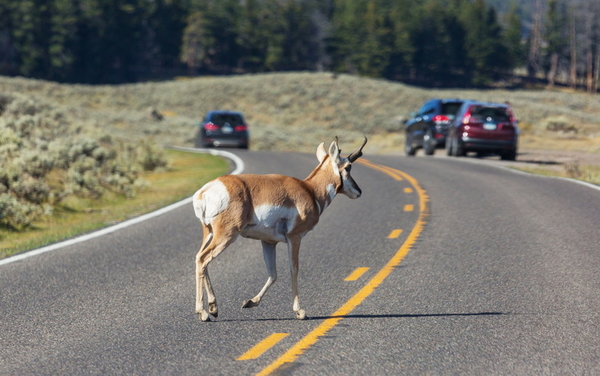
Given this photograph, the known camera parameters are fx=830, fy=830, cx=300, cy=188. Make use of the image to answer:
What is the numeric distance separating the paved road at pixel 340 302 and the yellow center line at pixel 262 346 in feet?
0.10

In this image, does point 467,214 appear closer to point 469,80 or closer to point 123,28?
point 123,28

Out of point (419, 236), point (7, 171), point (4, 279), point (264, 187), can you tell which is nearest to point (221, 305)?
point (264, 187)

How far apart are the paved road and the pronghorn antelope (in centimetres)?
54

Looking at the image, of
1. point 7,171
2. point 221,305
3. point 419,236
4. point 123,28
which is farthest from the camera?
point 123,28

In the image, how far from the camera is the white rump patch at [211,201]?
6.87 m

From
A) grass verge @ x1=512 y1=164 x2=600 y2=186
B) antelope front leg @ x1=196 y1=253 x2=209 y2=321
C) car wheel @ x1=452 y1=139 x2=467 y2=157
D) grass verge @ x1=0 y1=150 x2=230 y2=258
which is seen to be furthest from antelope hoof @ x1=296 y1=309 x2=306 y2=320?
car wheel @ x1=452 y1=139 x2=467 y2=157

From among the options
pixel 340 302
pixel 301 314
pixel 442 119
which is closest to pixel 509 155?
pixel 442 119

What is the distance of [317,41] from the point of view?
13900 cm

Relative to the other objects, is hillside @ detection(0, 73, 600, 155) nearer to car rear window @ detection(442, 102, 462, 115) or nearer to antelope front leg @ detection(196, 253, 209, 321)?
car rear window @ detection(442, 102, 462, 115)

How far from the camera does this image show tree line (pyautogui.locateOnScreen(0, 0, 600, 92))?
114 metres

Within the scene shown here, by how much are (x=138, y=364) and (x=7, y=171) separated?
1131 centimetres

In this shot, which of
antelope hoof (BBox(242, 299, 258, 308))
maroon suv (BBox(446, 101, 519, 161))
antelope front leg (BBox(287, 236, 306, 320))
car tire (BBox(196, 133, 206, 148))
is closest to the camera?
antelope front leg (BBox(287, 236, 306, 320))

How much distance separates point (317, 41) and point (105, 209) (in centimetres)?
12439

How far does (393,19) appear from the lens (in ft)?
432
